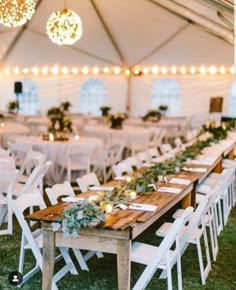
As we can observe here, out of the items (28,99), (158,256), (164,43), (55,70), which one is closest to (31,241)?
(158,256)

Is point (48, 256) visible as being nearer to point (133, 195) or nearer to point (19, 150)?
point (133, 195)

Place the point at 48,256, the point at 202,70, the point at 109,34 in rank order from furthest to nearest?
the point at 202,70 → the point at 109,34 → the point at 48,256

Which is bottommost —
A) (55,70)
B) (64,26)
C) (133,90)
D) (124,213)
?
(124,213)

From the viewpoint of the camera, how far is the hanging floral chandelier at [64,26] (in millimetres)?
7645

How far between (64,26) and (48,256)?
4.97 metres

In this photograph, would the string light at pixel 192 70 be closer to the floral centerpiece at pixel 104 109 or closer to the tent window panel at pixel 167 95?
the tent window panel at pixel 167 95

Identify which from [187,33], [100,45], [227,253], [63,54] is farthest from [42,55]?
[227,253]

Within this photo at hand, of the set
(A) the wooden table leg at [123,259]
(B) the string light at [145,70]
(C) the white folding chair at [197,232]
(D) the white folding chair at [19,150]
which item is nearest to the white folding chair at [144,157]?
(D) the white folding chair at [19,150]

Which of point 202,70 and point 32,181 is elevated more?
point 202,70

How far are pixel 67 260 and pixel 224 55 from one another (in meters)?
Answer: 14.3

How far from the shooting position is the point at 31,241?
12.7ft

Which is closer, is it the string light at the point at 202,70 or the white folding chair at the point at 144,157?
the white folding chair at the point at 144,157

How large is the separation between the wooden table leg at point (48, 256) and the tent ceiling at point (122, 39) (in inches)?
453

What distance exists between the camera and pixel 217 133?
9836 mm
